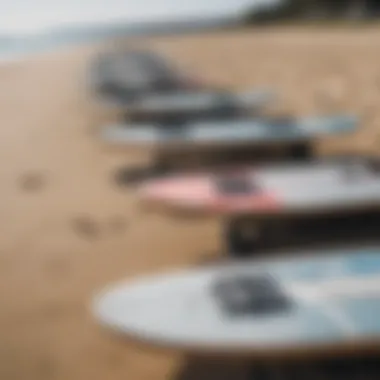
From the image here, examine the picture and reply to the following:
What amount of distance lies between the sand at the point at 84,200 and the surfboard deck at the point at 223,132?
23 centimetres

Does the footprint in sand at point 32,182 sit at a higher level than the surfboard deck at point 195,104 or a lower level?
lower

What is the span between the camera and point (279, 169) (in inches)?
89.0

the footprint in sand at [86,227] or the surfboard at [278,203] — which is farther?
the footprint in sand at [86,227]

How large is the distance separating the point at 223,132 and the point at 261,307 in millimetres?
1500

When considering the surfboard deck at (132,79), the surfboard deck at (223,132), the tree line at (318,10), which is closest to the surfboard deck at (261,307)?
the surfboard deck at (223,132)

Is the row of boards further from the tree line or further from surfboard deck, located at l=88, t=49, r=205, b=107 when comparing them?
the tree line

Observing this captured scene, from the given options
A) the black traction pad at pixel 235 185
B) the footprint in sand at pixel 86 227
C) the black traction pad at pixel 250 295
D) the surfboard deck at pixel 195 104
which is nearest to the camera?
the black traction pad at pixel 250 295

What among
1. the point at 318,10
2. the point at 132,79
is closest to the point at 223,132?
the point at 132,79

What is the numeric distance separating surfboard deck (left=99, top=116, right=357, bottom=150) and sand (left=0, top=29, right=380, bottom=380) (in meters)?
0.23

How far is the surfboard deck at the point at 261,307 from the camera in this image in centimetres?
123

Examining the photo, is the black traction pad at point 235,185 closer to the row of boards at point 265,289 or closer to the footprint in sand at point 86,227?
the row of boards at point 265,289

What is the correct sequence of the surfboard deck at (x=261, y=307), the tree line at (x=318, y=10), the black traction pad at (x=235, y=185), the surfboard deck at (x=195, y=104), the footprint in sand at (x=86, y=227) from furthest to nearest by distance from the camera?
1. the tree line at (x=318, y=10)
2. the surfboard deck at (x=195, y=104)
3. the footprint in sand at (x=86, y=227)
4. the black traction pad at (x=235, y=185)
5. the surfboard deck at (x=261, y=307)

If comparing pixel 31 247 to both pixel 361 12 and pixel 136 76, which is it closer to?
pixel 136 76

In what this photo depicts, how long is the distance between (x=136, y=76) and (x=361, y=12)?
1531mm
